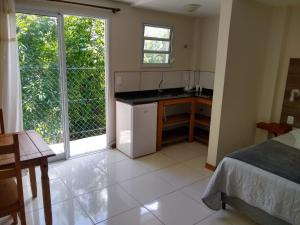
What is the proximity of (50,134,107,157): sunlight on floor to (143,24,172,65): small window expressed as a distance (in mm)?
1556

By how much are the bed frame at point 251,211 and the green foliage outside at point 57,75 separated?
2.43 metres

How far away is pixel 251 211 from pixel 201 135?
220cm

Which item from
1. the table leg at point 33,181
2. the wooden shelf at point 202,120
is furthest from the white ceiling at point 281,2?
the table leg at point 33,181

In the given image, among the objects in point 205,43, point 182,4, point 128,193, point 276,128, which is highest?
point 182,4

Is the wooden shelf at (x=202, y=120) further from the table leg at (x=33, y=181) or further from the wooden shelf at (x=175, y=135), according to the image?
→ the table leg at (x=33, y=181)

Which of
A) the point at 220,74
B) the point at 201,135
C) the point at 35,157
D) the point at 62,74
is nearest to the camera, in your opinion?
the point at 35,157

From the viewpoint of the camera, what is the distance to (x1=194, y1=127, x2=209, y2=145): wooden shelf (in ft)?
13.5

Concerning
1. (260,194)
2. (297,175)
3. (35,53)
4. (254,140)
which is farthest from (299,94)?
(35,53)

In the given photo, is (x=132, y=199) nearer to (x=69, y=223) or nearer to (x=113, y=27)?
(x=69, y=223)

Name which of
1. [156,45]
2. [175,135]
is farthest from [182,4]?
[175,135]

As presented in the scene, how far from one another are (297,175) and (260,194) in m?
0.33

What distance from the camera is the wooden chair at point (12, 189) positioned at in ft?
5.11

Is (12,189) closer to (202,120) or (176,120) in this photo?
(176,120)

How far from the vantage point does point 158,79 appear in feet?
13.6
